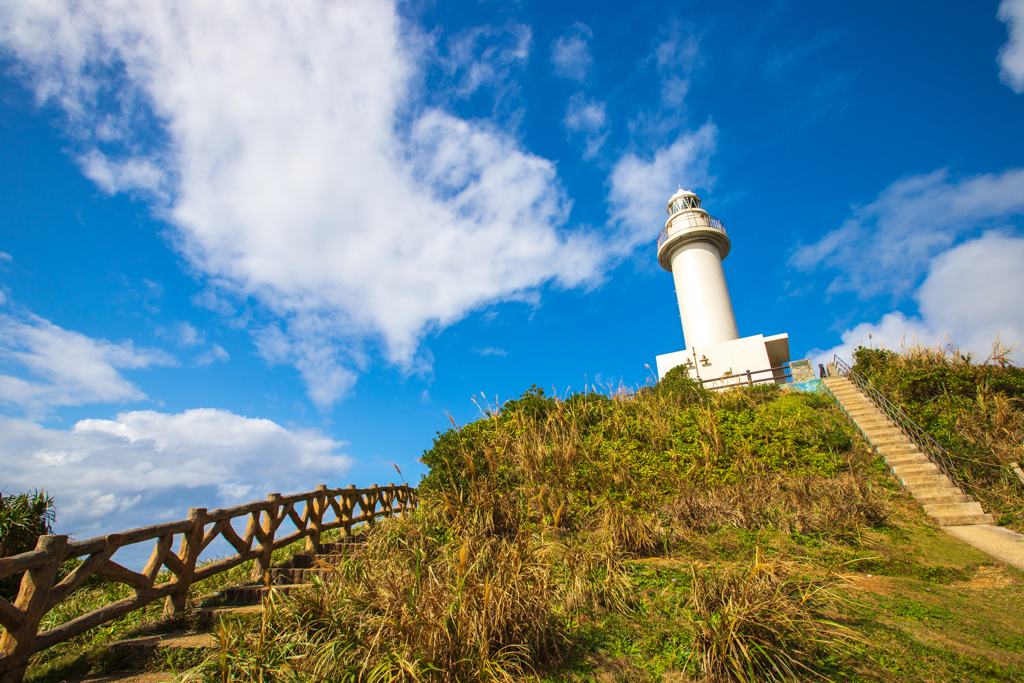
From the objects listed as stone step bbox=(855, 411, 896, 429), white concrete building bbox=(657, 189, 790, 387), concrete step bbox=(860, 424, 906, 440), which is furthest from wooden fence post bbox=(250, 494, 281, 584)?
white concrete building bbox=(657, 189, 790, 387)

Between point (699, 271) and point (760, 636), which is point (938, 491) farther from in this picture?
point (699, 271)

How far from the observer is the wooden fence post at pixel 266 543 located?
23.2 feet

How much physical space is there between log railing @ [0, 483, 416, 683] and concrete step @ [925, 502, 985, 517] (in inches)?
370

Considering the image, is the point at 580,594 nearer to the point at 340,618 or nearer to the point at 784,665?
the point at 784,665

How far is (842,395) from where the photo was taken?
14008 mm

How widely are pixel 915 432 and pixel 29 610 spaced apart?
15480 mm

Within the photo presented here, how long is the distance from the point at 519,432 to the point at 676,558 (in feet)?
12.4

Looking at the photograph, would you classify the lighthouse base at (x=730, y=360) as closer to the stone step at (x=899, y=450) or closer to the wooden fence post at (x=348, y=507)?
the stone step at (x=899, y=450)

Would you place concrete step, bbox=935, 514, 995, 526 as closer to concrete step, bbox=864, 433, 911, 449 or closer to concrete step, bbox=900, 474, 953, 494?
concrete step, bbox=900, 474, 953, 494

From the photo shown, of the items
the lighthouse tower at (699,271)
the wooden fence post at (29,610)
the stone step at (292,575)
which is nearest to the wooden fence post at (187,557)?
the stone step at (292,575)

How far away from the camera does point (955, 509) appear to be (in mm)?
7707

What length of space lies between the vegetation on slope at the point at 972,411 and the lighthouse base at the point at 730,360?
19.3ft

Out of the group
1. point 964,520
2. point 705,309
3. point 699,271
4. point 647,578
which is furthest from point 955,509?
point 699,271

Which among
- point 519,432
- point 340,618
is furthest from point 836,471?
point 340,618
